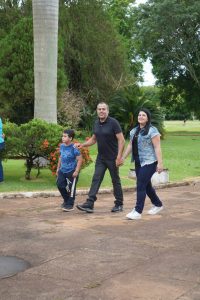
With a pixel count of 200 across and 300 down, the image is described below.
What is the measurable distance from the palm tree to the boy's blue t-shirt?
4.91 m

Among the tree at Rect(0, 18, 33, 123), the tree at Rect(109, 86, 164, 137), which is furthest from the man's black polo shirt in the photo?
the tree at Rect(109, 86, 164, 137)

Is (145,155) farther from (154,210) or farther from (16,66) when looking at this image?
(16,66)

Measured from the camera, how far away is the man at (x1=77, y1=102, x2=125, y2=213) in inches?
357

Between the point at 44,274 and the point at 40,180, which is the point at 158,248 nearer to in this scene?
the point at 44,274

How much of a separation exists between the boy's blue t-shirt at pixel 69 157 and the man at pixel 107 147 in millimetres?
300

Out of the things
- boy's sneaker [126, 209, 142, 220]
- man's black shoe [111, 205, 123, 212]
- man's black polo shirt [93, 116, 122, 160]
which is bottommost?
man's black shoe [111, 205, 123, 212]

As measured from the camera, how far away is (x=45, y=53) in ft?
45.4

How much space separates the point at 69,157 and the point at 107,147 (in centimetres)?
68

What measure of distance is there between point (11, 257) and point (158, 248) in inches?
68.7

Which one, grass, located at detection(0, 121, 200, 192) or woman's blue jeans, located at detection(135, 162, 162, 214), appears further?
grass, located at detection(0, 121, 200, 192)

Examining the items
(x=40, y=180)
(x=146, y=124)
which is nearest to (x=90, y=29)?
(x=40, y=180)

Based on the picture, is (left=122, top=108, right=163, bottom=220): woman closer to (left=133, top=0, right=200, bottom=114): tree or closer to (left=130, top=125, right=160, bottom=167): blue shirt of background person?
(left=130, top=125, right=160, bottom=167): blue shirt of background person

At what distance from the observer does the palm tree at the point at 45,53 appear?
45.4 feet

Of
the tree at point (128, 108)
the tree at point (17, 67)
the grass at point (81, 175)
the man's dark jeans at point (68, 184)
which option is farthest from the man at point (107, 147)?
the tree at point (128, 108)
